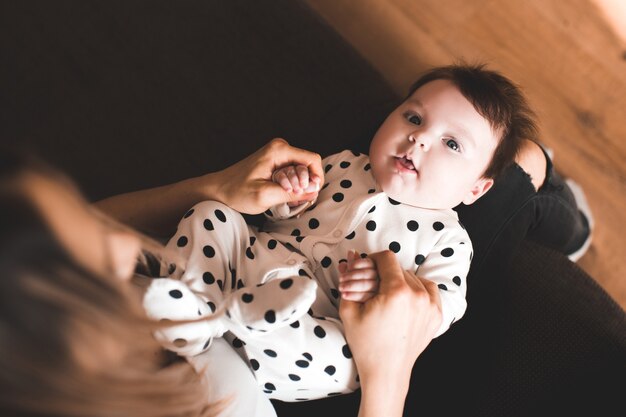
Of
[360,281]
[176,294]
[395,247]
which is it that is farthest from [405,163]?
[176,294]

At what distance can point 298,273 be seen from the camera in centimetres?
99

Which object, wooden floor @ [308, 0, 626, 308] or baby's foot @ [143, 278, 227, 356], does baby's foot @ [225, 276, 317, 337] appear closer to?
baby's foot @ [143, 278, 227, 356]

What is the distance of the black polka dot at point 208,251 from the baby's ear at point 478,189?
0.58 metres

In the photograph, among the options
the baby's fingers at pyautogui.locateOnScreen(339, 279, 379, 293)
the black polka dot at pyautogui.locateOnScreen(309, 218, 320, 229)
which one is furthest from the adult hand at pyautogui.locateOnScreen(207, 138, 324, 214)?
the baby's fingers at pyautogui.locateOnScreen(339, 279, 379, 293)

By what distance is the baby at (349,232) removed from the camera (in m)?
0.86

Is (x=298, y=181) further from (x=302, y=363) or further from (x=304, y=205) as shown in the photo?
(x=302, y=363)

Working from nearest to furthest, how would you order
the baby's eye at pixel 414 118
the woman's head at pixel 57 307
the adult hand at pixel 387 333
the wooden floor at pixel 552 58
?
1. the woman's head at pixel 57 307
2. the adult hand at pixel 387 333
3. the baby's eye at pixel 414 118
4. the wooden floor at pixel 552 58

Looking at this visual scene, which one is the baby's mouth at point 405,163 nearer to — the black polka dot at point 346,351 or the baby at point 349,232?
the baby at point 349,232

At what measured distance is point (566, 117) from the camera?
65.5 inches

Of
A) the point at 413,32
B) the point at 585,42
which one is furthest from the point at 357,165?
the point at 585,42

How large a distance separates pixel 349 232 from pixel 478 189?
0.31 meters

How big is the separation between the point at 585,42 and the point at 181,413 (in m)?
1.78

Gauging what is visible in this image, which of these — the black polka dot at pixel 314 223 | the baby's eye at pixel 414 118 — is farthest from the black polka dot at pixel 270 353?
the baby's eye at pixel 414 118

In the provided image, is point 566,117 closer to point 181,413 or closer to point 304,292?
point 304,292
